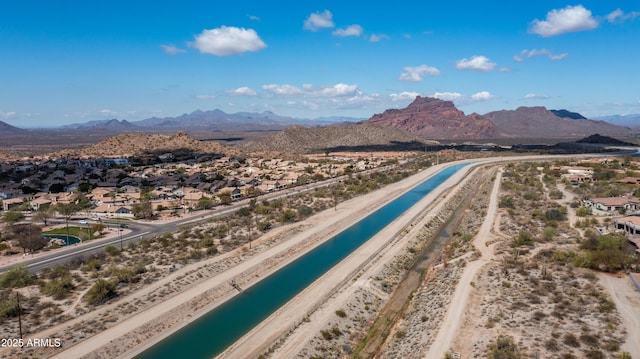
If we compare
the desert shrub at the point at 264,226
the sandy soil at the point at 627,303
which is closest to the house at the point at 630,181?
the sandy soil at the point at 627,303

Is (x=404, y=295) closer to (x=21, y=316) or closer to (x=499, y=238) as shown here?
(x=499, y=238)

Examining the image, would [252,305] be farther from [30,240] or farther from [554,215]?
[554,215]

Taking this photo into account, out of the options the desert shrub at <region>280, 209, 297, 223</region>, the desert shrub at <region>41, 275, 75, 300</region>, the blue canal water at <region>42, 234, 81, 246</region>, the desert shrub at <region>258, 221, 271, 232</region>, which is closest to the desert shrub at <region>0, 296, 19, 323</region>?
the desert shrub at <region>41, 275, 75, 300</region>

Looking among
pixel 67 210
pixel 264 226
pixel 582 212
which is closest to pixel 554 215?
pixel 582 212

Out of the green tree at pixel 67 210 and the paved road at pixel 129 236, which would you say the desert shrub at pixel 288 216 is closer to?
the paved road at pixel 129 236

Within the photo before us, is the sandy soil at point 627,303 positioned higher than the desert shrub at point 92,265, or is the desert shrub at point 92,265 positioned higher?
the sandy soil at point 627,303

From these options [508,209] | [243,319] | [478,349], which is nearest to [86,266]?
[243,319]
